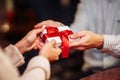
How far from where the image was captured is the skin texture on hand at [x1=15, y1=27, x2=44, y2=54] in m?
0.99

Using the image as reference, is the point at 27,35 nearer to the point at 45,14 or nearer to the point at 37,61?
the point at 45,14

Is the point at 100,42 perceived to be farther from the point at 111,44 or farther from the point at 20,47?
the point at 20,47

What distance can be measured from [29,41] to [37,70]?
28 cm

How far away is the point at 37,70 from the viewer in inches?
29.5

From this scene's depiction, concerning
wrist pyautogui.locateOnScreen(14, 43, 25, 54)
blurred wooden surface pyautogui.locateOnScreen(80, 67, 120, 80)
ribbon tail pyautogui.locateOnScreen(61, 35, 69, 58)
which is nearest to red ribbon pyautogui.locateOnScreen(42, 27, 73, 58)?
ribbon tail pyautogui.locateOnScreen(61, 35, 69, 58)

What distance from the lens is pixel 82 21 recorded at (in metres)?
1.10

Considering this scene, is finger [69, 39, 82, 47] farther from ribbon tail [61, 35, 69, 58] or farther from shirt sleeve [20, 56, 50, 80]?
shirt sleeve [20, 56, 50, 80]

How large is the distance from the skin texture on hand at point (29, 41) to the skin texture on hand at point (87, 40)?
15 cm

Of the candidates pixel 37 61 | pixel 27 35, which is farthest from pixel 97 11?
pixel 37 61

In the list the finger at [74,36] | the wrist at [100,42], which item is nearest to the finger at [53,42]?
the finger at [74,36]

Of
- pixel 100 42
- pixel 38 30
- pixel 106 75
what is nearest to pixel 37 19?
pixel 38 30

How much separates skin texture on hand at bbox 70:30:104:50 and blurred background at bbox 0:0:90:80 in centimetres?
4

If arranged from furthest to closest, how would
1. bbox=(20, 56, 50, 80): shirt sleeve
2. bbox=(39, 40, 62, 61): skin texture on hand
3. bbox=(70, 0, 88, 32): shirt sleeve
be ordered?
bbox=(70, 0, 88, 32): shirt sleeve → bbox=(39, 40, 62, 61): skin texture on hand → bbox=(20, 56, 50, 80): shirt sleeve

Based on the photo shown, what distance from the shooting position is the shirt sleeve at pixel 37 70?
73 centimetres
